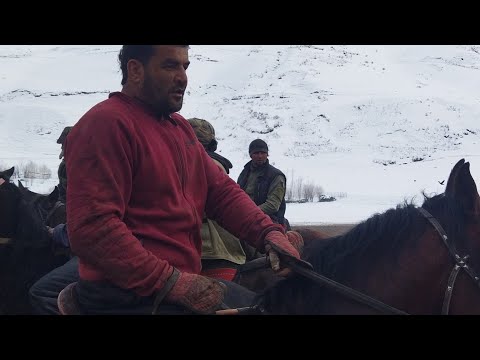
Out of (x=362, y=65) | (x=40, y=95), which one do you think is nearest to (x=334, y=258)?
(x=40, y=95)

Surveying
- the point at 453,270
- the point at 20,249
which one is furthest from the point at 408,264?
the point at 20,249

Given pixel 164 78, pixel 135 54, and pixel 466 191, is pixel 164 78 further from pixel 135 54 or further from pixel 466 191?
pixel 466 191

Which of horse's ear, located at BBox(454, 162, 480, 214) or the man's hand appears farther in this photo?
the man's hand

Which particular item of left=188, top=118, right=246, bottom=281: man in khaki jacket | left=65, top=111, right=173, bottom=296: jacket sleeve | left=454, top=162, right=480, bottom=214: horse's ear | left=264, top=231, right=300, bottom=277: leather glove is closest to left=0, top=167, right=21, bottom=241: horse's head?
left=188, top=118, right=246, bottom=281: man in khaki jacket

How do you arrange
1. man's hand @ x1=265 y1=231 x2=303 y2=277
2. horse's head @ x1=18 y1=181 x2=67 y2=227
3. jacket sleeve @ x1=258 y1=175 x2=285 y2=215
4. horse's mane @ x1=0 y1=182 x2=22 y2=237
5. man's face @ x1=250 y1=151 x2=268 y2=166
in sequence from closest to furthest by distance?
man's hand @ x1=265 y1=231 x2=303 y2=277 < horse's mane @ x1=0 y1=182 x2=22 y2=237 < horse's head @ x1=18 y1=181 x2=67 y2=227 < jacket sleeve @ x1=258 y1=175 x2=285 y2=215 < man's face @ x1=250 y1=151 x2=268 y2=166

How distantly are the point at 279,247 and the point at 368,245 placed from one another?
1.32ft

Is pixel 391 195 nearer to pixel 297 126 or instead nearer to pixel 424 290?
pixel 297 126

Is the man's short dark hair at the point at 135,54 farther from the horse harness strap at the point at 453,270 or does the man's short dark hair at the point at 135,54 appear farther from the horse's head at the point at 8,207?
the horse's head at the point at 8,207

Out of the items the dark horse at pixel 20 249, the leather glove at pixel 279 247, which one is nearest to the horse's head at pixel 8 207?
the dark horse at pixel 20 249

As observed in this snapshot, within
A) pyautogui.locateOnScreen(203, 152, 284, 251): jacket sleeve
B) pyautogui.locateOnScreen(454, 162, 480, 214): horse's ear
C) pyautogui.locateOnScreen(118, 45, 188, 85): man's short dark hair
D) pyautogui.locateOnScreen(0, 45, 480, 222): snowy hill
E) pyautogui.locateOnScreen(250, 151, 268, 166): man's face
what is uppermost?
pyautogui.locateOnScreen(0, 45, 480, 222): snowy hill

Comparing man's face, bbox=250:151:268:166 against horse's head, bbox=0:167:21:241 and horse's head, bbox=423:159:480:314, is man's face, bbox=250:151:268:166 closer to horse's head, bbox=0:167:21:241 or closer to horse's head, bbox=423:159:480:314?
horse's head, bbox=0:167:21:241

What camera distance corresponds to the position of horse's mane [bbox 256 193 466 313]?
2.39 m

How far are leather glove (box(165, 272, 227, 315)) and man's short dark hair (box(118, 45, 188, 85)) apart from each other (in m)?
0.93

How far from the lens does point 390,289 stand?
2400 mm
